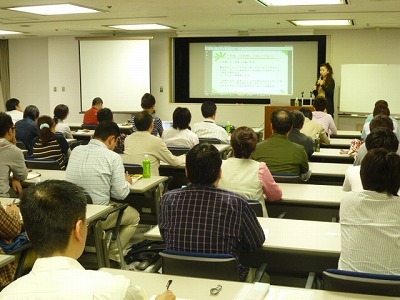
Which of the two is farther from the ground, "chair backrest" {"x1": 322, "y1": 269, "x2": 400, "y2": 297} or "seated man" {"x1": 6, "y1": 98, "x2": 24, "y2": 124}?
"seated man" {"x1": 6, "y1": 98, "x2": 24, "y2": 124}

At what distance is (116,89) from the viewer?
12.5 metres

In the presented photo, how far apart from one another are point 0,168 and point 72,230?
3241 millimetres

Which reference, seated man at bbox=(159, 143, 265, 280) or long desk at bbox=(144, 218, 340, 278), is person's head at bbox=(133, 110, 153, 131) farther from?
seated man at bbox=(159, 143, 265, 280)

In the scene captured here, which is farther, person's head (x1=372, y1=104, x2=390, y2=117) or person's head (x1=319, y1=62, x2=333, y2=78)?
person's head (x1=319, y1=62, x2=333, y2=78)

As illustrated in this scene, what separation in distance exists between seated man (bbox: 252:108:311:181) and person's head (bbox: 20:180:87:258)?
10.9ft

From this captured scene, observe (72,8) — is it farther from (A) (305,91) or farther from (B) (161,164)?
(A) (305,91)

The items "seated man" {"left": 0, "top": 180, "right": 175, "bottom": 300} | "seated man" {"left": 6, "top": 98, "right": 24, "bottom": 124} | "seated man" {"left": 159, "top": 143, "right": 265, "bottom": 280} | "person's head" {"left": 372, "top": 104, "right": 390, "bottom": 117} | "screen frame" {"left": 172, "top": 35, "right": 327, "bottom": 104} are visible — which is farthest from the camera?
"screen frame" {"left": 172, "top": 35, "right": 327, "bottom": 104}

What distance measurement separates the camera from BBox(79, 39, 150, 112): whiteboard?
39.8ft

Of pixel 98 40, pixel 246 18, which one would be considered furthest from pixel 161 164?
pixel 98 40

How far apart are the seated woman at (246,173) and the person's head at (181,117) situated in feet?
8.65

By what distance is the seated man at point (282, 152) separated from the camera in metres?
4.77

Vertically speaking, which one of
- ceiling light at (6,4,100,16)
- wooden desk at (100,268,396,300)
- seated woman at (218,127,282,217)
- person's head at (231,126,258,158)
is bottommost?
wooden desk at (100,268,396,300)

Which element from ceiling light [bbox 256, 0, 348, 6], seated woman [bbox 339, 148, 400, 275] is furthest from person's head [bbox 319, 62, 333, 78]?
seated woman [bbox 339, 148, 400, 275]

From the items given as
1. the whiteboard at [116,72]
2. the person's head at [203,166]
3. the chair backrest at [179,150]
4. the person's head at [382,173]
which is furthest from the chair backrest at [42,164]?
the whiteboard at [116,72]
